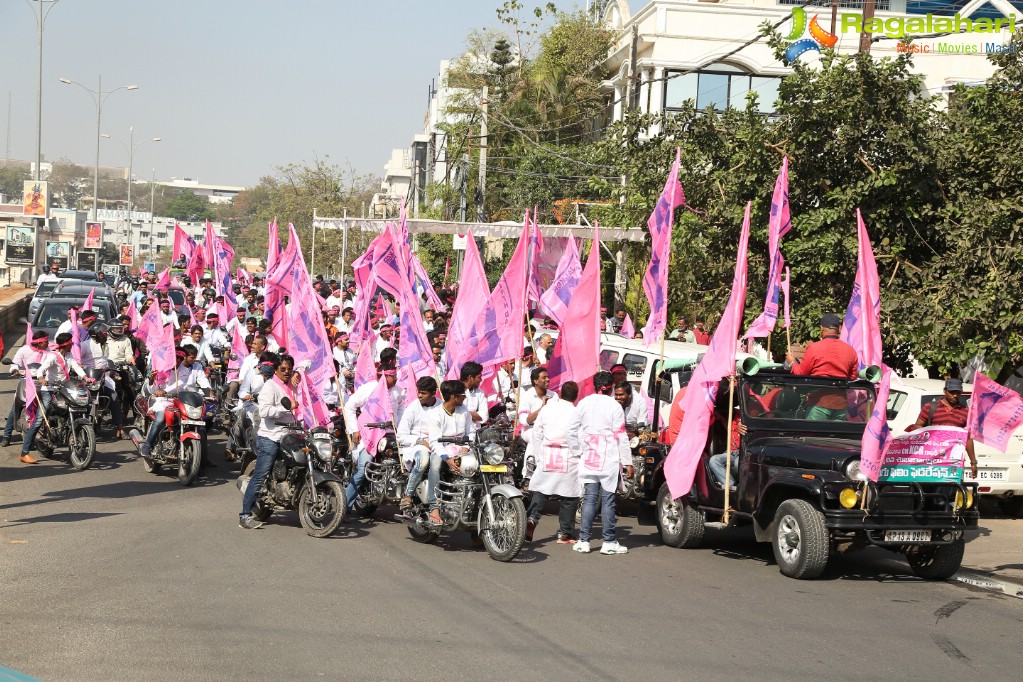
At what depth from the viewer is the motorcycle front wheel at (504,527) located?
10.2 meters

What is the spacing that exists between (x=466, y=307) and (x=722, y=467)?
4352mm

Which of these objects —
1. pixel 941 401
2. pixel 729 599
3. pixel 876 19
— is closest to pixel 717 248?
pixel 941 401

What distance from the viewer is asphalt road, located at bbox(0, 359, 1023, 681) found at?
22.9 feet

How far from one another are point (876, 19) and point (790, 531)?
1291 inches

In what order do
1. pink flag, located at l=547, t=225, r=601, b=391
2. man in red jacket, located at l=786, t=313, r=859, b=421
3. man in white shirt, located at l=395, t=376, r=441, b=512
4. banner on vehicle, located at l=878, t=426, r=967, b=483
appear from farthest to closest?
pink flag, located at l=547, t=225, r=601, b=391 → man in red jacket, located at l=786, t=313, r=859, b=421 → man in white shirt, located at l=395, t=376, r=441, b=512 → banner on vehicle, located at l=878, t=426, r=967, b=483

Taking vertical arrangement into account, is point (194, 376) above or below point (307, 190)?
below

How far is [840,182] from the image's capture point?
682 inches

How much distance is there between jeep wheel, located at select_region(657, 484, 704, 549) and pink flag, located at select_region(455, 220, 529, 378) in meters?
2.71

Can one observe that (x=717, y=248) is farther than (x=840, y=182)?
Yes

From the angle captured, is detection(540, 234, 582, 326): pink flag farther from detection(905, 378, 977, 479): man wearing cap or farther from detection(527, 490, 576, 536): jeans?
detection(905, 378, 977, 479): man wearing cap

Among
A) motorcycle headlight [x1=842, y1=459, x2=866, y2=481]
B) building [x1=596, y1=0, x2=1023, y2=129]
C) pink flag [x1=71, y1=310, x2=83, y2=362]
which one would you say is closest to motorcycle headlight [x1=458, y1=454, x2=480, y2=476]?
motorcycle headlight [x1=842, y1=459, x2=866, y2=481]

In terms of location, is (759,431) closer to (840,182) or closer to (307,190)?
(840,182)

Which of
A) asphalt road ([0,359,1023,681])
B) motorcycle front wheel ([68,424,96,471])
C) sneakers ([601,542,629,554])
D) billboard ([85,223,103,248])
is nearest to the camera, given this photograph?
asphalt road ([0,359,1023,681])

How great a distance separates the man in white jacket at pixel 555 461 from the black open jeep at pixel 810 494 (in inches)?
46.9
